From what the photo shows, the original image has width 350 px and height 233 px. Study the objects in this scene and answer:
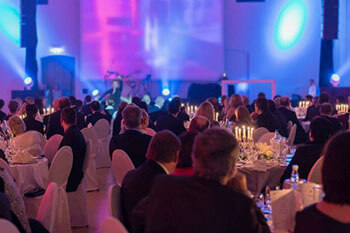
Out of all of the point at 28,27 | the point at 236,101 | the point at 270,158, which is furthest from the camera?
the point at 28,27

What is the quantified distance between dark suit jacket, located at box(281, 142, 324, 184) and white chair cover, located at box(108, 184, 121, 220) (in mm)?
1911

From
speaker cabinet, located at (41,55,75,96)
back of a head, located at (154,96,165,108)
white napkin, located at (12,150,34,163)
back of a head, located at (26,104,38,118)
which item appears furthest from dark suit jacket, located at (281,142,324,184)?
speaker cabinet, located at (41,55,75,96)

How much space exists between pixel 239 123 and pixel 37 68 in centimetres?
1236

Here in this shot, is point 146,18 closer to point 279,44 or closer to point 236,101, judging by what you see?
point 279,44

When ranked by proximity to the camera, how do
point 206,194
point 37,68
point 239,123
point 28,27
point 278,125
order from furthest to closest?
1. point 37,68
2. point 28,27
3. point 278,125
4. point 239,123
5. point 206,194

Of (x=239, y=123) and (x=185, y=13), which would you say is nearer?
(x=239, y=123)

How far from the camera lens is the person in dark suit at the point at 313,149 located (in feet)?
15.6

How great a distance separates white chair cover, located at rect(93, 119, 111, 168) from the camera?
9.89 meters

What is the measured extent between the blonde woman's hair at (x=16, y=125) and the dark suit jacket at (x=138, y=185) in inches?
123

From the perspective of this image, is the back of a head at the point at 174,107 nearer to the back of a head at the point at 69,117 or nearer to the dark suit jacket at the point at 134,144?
the back of a head at the point at 69,117

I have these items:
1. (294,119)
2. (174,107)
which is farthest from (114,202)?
(294,119)

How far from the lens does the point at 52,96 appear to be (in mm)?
18359

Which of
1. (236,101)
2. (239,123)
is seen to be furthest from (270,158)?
(236,101)

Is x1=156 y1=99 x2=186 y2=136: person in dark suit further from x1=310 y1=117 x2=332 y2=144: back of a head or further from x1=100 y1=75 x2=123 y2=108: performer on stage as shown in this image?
x1=100 y1=75 x2=123 y2=108: performer on stage
